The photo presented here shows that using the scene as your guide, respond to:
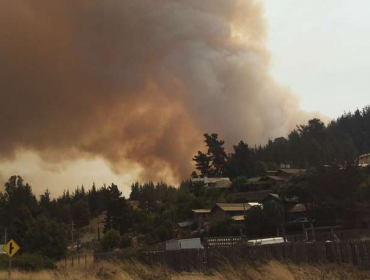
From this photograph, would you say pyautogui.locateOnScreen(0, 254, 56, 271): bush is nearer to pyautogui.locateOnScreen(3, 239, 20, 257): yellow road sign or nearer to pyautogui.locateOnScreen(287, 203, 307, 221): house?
pyautogui.locateOnScreen(3, 239, 20, 257): yellow road sign

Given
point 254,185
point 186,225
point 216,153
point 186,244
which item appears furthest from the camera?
point 216,153

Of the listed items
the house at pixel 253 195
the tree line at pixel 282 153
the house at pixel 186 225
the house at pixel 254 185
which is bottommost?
the house at pixel 186 225

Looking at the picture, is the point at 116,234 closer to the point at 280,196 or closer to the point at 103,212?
the point at 280,196

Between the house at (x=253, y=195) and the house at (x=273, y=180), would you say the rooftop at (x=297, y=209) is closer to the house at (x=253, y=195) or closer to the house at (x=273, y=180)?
the house at (x=253, y=195)

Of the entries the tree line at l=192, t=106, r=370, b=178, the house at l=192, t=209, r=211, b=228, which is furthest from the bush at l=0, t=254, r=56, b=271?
the tree line at l=192, t=106, r=370, b=178

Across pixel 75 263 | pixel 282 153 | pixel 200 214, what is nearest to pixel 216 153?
pixel 282 153

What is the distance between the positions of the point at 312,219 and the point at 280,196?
15424 mm

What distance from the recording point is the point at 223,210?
78188 mm

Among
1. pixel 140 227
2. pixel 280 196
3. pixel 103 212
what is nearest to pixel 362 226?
pixel 280 196

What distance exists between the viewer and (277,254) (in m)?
23.7

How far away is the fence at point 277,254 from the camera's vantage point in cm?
2094

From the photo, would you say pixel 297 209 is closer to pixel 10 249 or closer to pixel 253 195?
pixel 253 195

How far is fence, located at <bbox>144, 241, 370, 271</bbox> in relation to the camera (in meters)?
20.9

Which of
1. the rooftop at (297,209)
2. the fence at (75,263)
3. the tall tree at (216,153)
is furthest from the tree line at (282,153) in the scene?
the fence at (75,263)
